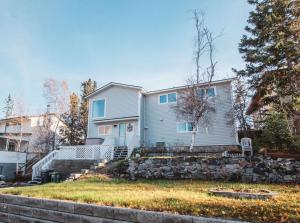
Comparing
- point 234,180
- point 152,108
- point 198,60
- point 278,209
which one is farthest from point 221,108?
point 278,209

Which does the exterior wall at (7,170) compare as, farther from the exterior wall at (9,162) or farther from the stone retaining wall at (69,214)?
the stone retaining wall at (69,214)

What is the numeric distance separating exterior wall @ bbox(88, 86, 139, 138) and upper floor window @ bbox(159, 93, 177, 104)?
2090mm

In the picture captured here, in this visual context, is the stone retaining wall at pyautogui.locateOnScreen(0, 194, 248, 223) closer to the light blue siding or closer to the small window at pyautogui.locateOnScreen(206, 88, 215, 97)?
the light blue siding

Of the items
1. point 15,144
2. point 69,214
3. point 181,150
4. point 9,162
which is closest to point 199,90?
point 181,150

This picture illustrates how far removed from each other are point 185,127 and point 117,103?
6.56 metres

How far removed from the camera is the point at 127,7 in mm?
11953

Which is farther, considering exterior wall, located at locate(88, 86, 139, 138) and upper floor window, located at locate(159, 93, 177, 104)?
exterior wall, located at locate(88, 86, 139, 138)

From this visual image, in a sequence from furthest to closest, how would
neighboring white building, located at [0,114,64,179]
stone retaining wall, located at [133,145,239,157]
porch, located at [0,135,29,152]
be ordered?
porch, located at [0,135,29,152] → neighboring white building, located at [0,114,64,179] → stone retaining wall, located at [133,145,239,157]

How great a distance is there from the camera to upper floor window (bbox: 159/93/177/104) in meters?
18.8

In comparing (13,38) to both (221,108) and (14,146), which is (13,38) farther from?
(14,146)

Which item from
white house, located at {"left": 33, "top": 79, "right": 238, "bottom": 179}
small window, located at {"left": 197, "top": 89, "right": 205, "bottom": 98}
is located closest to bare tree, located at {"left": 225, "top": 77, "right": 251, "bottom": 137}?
white house, located at {"left": 33, "top": 79, "right": 238, "bottom": 179}

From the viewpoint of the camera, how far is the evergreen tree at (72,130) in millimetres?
26425

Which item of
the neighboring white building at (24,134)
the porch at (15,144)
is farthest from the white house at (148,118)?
the porch at (15,144)

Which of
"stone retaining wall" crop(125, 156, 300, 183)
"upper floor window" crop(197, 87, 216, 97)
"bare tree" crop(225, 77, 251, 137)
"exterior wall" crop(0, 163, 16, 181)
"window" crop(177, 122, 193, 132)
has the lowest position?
"exterior wall" crop(0, 163, 16, 181)
